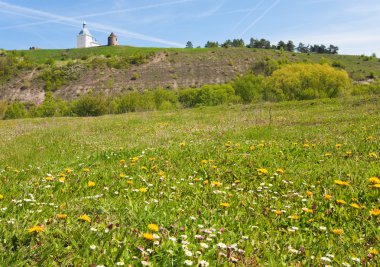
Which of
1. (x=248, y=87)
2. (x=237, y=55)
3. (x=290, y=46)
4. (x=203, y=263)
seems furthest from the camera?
(x=290, y=46)

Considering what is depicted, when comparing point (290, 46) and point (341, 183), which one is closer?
point (341, 183)

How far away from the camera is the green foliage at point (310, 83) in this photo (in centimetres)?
4425

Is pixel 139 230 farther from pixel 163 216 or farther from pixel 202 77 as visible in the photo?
pixel 202 77

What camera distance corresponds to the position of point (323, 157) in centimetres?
731

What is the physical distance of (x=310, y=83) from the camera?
4469 cm

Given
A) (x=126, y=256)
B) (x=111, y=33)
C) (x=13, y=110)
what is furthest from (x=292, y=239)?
(x=111, y=33)

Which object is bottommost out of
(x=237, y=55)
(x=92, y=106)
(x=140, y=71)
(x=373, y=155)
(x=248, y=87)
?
(x=92, y=106)

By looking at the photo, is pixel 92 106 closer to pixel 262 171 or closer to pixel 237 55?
pixel 262 171

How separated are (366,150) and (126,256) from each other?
21.8 ft

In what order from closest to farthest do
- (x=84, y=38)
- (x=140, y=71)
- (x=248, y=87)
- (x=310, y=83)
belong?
(x=310, y=83)
(x=248, y=87)
(x=140, y=71)
(x=84, y=38)

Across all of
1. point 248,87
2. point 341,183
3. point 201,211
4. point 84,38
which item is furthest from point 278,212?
point 84,38

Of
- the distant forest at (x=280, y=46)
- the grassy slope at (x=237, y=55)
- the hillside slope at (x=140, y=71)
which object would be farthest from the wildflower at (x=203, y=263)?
the distant forest at (x=280, y=46)

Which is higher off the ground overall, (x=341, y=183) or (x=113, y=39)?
(x=113, y=39)

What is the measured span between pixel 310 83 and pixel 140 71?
52.1 m
